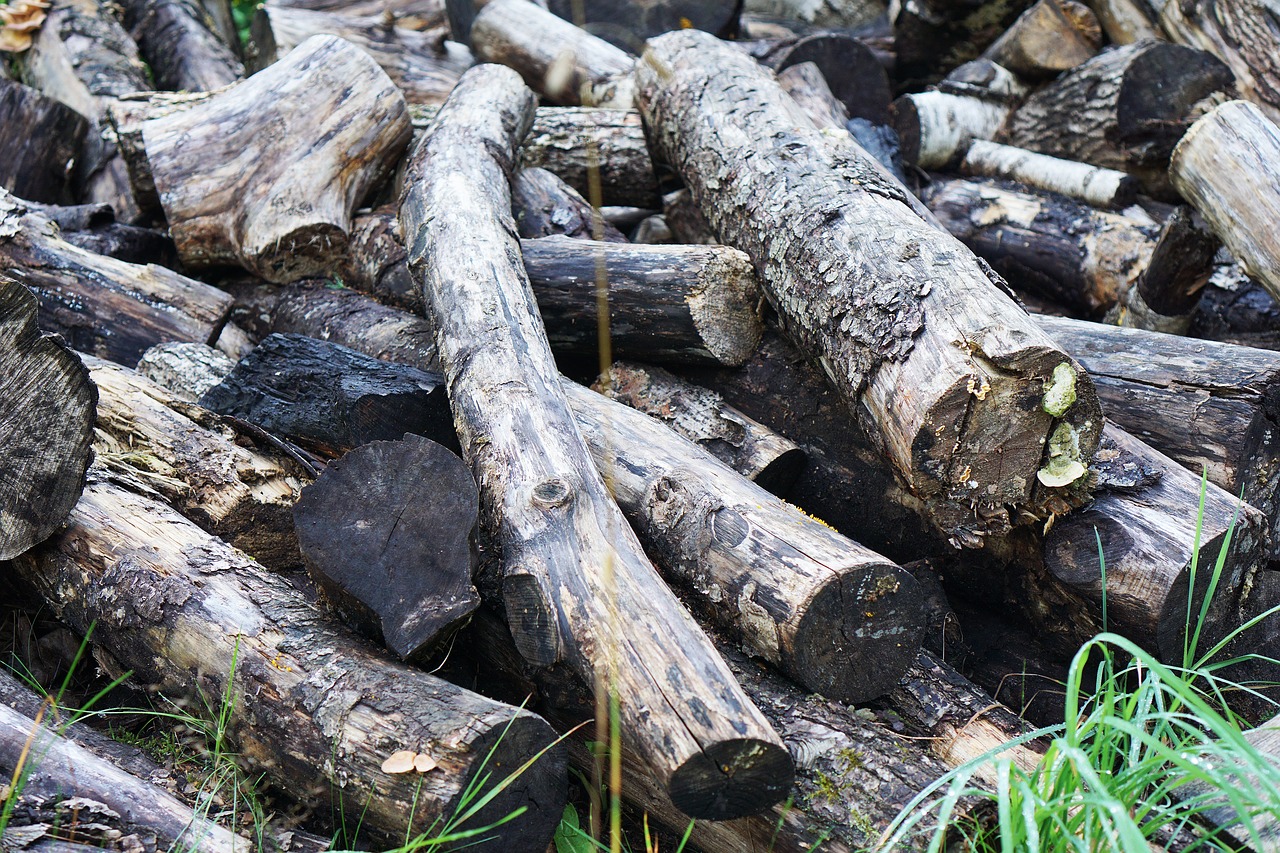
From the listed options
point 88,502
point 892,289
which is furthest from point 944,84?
point 88,502

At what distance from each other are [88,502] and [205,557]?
1.51 feet

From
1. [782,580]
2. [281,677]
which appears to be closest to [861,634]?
[782,580]

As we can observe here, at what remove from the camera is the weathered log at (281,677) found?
1991 millimetres

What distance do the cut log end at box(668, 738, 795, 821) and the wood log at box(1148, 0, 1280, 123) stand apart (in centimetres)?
486

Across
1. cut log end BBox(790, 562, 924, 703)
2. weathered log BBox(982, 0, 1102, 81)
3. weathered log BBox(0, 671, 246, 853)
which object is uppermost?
weathered log BBox(982, 0, 1102, 81)

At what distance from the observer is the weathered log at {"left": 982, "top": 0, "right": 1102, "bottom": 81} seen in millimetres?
5977

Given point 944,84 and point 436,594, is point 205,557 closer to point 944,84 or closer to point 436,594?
point 436,594

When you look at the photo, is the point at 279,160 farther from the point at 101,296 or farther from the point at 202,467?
the point at 202,467

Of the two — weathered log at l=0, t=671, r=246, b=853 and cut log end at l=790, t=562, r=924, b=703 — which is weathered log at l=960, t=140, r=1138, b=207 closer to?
cut log end at l=790, t=562, r=924, b=703

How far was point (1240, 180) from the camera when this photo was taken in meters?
3.46

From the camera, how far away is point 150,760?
234 centimetres

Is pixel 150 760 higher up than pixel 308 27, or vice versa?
pixel 308 27

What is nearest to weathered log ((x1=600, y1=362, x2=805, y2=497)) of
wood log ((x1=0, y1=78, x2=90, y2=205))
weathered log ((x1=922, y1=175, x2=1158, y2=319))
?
weathered log ((x1=922, y1=175, x2=1158, y2=319))

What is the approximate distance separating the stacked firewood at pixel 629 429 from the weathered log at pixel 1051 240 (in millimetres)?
20
